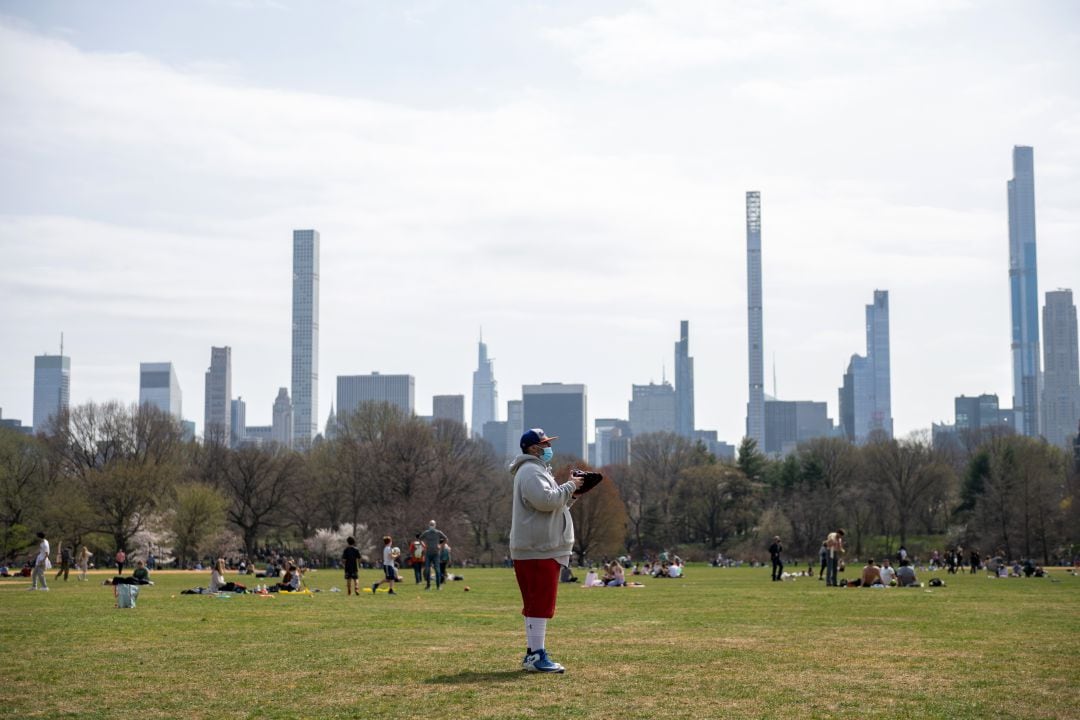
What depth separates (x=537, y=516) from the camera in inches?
497

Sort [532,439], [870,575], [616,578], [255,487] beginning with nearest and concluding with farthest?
Result: [532,439] < [870,575] < [616,578] < [255,487]

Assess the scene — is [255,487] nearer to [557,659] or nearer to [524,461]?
[557,659]

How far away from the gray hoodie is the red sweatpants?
10 centimetres

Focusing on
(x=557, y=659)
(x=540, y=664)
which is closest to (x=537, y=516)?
(x=540, y=664)

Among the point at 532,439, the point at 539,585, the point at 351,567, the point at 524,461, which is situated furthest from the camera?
the point at 351,567

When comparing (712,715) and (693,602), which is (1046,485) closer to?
(693,602)

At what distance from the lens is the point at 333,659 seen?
13.4m

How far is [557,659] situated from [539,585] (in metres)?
1.37

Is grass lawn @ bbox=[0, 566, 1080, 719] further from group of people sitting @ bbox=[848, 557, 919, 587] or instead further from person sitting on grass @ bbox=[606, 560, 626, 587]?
person sitting on grass @ bbox=[606, 560, 626, 587]

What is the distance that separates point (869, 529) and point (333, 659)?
93.4m

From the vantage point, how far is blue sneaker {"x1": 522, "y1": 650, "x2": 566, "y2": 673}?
12156 mm

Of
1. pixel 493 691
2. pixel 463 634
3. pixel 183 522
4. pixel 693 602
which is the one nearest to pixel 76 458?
pixel 183 522

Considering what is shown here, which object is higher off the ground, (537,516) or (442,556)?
(537,516)

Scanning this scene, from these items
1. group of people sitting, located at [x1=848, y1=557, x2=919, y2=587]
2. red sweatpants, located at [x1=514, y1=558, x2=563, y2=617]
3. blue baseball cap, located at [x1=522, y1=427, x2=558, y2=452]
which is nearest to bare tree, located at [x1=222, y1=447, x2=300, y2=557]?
group of people sitting, located at [x1=848, y1=557, x2=919, y2=587]
